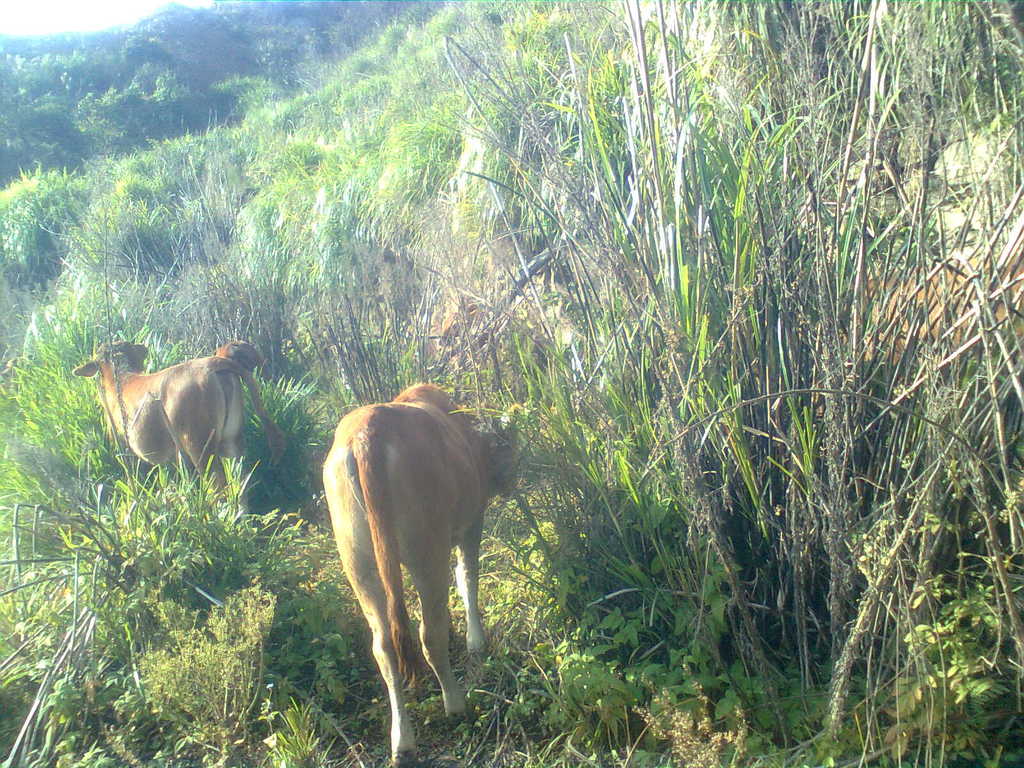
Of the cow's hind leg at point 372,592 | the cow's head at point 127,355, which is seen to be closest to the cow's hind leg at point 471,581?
the cow's hind leg at point 372,592

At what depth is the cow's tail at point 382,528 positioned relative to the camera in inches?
136

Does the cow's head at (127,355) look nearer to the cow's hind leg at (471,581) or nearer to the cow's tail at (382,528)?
the cow's hind leg at (471,581)

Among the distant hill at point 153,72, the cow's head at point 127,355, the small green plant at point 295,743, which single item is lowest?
the small green plant at point 295,743

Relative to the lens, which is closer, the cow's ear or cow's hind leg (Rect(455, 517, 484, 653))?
cow's hind leg (Rect(455, 517, 484, 653))

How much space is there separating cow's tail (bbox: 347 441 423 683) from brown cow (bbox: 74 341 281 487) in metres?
3.33

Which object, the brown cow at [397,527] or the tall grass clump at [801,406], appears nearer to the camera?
the tall grass clump at [801,406]

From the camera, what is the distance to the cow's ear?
706cm

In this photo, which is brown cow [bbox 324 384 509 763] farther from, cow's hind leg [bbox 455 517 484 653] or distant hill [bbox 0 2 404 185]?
distant hill [bbox 0 2 404 185]

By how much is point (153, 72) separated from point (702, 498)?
108 ft

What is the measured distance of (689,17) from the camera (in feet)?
20.8

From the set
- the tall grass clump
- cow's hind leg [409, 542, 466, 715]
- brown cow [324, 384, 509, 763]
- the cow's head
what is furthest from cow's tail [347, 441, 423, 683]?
the cow's head

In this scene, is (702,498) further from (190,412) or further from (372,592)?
(190,412)

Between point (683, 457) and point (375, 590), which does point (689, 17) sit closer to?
point (683, 457)

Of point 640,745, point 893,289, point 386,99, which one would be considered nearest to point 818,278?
point 893,289
